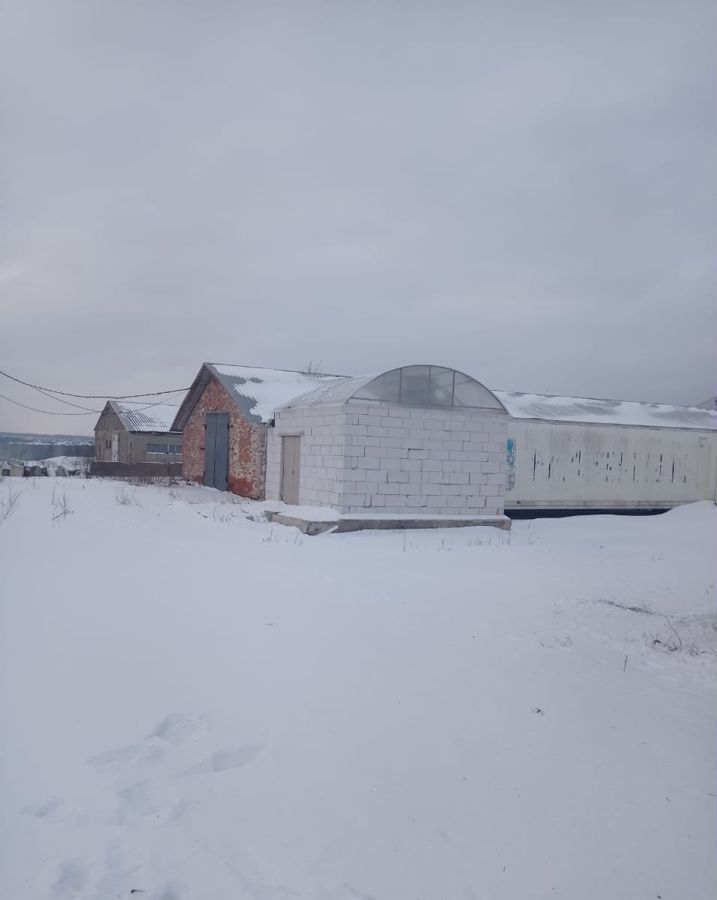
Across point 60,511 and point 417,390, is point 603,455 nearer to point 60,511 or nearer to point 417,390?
point 417,390

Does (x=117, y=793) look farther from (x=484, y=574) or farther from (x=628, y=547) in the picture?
(x=628, y=547)

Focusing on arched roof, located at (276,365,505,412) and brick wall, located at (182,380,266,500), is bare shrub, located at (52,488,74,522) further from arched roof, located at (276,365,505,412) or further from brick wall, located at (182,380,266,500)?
arched roof, located at (276,365,505,412)

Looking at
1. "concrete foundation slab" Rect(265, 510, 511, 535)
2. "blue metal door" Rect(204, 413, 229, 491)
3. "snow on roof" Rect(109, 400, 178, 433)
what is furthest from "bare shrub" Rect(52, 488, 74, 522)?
"snow on roof" Rect(109, 400, 178, 433)

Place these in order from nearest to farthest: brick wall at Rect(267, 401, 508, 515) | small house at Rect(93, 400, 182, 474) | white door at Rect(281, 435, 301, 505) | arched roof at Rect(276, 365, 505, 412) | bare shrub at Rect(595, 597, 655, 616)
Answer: bare shrub at Rect(595, 597, 655, 616) < brick wall at Rect(267, 401, 508, 515) < arched roof at Rect(276, 365, 505, 412) < white door at Rect(281, 435, 301, 505) < small house at Rect(93, 400, 182, 474)

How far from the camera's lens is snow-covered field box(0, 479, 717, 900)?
267 centimetres

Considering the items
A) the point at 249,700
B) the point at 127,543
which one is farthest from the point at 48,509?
Answer: the point at 249,700

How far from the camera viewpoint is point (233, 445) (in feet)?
62.2

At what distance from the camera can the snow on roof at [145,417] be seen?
108 ft

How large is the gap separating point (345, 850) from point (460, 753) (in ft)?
3.38

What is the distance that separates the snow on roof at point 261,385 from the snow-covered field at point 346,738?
415 inches

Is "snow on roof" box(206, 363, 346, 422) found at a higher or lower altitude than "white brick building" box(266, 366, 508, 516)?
higher

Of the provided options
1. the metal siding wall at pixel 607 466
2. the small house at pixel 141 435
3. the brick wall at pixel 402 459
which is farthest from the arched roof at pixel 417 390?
the small house at pixel 141 435

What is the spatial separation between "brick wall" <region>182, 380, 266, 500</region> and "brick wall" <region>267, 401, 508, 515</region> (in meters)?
2.87

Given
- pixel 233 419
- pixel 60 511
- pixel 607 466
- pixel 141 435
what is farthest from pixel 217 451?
pixel 141 435
